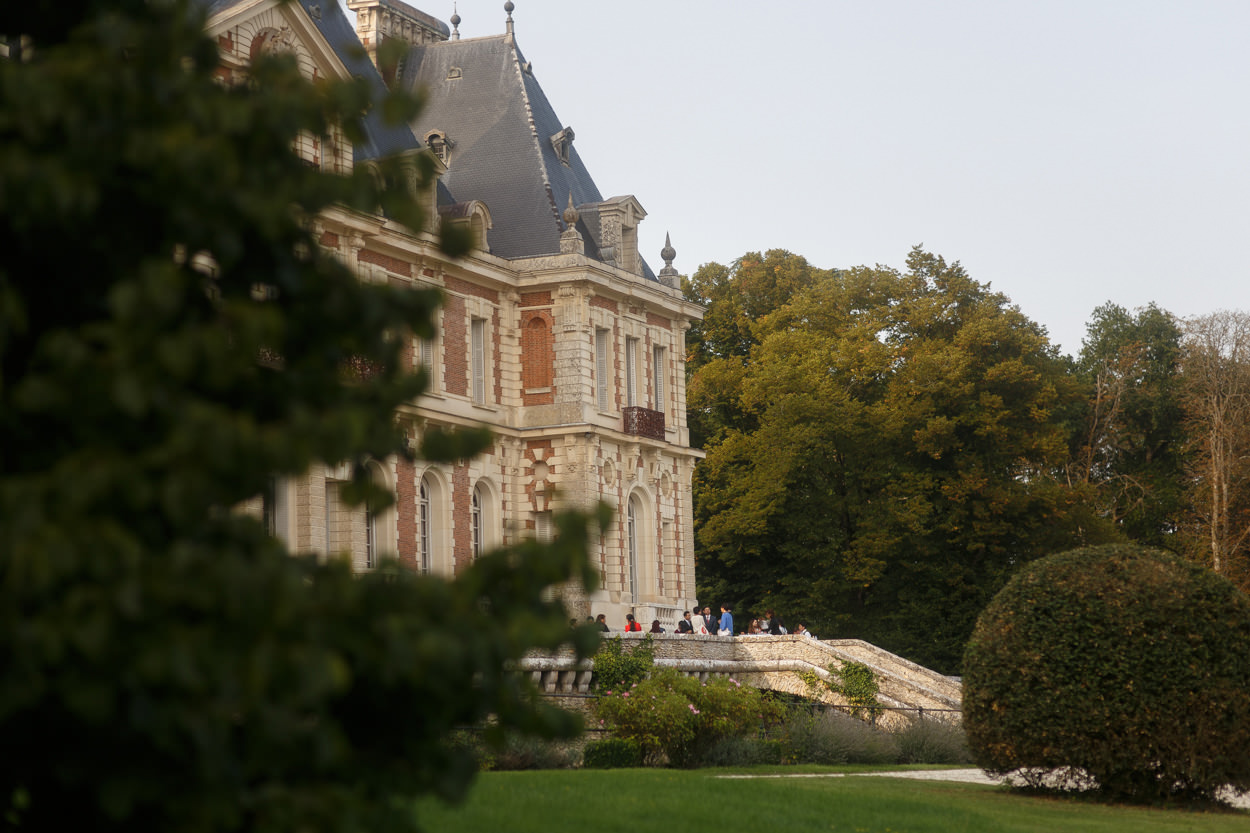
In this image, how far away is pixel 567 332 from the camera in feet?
111

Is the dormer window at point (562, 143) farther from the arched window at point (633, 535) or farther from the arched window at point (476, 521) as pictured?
the arched window at point (476, 521)

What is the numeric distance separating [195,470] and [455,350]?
93.2ft

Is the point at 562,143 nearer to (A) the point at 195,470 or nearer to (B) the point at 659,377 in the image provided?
(B) the point at 659,377

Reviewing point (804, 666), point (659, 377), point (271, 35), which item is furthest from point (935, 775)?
point (659, 377)

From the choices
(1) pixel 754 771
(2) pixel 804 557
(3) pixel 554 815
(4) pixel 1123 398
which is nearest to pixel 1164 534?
(4) pixel 1123 398

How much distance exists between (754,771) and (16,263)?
15211 millimetres

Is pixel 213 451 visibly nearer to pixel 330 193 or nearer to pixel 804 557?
pixel 330 193

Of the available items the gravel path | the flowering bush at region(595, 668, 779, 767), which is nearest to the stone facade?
the flowering bush at region(595, 668, 779, 767)

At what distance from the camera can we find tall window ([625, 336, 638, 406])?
36094 millimetres

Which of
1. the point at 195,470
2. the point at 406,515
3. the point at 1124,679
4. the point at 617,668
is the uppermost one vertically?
the point at 406,515

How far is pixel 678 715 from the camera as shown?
1988cm

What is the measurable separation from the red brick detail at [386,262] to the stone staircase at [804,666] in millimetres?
8535

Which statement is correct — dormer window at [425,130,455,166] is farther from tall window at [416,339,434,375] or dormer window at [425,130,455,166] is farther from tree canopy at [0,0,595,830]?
tree canopy at [0,0,595,830]

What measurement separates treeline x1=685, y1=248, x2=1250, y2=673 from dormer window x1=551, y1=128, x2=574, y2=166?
8.42 metres
